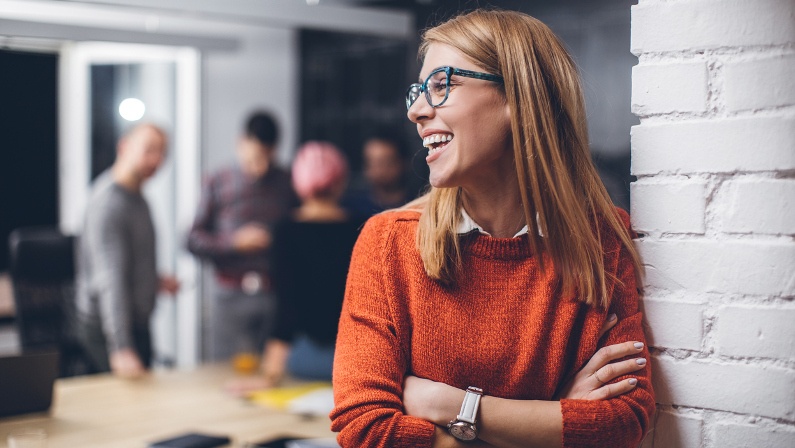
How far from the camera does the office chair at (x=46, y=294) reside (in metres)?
3.71

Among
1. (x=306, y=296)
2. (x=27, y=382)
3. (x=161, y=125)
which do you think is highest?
(x=161, y=125)

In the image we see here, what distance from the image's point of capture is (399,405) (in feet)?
4.45

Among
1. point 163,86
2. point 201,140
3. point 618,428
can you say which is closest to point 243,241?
point 201,140

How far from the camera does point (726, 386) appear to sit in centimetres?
125

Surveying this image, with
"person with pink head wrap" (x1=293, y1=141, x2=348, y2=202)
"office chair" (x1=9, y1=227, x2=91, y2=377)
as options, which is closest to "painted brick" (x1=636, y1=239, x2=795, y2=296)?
"person with pink head wrap" (x1=293, y1=141, x2=348, y2=202)

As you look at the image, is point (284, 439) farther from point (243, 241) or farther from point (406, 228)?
point (243, 241)

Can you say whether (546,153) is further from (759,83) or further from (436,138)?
(759,83)

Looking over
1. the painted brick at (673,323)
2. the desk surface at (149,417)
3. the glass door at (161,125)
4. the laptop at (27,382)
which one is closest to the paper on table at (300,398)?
the desk surface at (149,417)

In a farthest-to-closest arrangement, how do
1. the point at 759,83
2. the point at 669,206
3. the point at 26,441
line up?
the point at 26,441, the point at 669,206, the point at 759,83

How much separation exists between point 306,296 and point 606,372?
1582mm

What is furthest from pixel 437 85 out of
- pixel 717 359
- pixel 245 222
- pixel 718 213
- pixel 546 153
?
pixel 245 222

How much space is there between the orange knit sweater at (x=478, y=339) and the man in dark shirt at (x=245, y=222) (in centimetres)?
306

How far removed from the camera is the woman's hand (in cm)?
131

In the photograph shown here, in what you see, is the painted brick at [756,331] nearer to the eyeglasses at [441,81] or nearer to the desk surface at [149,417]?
the eyeglasses at [441,81]
